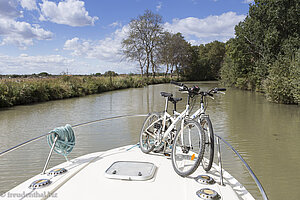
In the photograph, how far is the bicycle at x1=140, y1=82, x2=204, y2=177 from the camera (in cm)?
258

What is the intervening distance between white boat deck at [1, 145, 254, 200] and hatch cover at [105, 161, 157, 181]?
4cm

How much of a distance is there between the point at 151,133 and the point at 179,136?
34.7 inches

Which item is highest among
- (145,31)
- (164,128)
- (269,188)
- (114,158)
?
(145,31)

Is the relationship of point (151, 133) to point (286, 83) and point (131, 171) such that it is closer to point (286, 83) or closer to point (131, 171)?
point (131, 171)

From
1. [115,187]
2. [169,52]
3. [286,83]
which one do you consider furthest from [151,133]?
[169,52]

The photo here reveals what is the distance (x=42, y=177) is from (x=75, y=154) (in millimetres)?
2838

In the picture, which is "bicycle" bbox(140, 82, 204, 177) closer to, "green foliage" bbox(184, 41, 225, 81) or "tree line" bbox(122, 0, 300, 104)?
"tree line" bbox(122, 0, 300, 104)

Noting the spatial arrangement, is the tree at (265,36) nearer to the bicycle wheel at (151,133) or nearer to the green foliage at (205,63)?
the bicycle wheel at (151,133)

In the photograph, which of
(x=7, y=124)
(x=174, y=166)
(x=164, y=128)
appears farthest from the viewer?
(x=7, y=124)

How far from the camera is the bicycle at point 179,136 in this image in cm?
258

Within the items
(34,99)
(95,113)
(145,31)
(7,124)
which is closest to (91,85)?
(34,99)

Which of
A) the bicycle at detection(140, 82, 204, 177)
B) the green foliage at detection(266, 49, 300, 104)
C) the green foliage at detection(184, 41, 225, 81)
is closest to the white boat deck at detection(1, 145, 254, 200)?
the bicycle at detection(140, 82, 204, 177)

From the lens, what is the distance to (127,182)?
Answer: 227 cm

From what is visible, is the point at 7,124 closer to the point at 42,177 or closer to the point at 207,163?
the point at 42,177
